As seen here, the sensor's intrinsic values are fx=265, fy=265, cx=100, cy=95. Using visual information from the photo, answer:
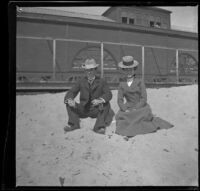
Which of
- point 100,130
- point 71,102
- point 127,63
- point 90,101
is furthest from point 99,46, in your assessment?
point 100,130

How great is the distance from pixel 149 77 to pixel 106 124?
1124 mm

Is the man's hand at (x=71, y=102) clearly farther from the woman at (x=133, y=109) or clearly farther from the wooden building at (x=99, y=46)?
the woman at (x=133, y=109)

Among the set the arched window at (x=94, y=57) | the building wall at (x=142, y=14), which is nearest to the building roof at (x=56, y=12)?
the building wall at (x=142, y=14)

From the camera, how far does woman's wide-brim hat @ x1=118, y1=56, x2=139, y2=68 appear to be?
4449 millimetres

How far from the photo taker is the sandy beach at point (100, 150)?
3922 millimetres

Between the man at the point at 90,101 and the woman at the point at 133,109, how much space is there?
0.71 ft

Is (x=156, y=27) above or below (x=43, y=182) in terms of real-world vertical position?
above

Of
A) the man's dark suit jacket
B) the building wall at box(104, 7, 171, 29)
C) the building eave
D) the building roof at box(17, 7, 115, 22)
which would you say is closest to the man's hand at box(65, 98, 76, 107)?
the man's dark suit jacket

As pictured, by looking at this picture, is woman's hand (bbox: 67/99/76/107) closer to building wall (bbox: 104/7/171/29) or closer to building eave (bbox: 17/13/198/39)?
building eave (bbox: 17/13/198/39)

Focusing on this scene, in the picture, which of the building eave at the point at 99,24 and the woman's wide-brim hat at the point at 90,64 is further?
the woman's wide-brim hat at the point at 90,64

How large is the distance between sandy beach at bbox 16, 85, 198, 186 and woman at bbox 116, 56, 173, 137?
0.33 feet
